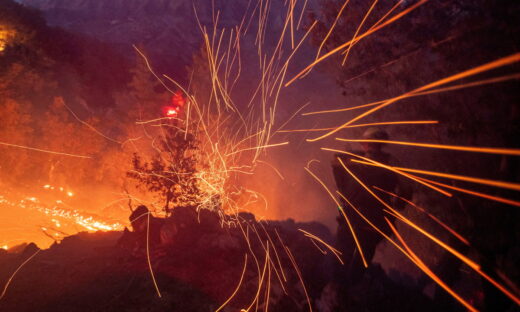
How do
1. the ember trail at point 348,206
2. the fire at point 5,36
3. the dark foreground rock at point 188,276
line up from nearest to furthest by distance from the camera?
1. the ember trail at point 348,206
2. the dark foreground rock at point 188,276
3. the fire at point 5,36

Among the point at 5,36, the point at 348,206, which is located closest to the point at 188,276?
the point at 348,206

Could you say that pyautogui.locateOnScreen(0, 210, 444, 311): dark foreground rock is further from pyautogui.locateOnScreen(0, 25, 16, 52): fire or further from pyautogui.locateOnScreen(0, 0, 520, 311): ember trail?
pyautogui.locateOnScreen(0, 25, 16, 52): fire

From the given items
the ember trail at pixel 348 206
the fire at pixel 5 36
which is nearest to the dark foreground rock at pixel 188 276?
the ember trail at pixel 348 206

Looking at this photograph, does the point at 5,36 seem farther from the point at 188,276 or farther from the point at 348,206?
the point at 348,206

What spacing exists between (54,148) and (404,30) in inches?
916

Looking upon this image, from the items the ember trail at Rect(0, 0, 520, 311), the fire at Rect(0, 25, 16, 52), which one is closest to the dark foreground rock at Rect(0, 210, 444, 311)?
the ember trail at Rect(0, 0, 520, 311)

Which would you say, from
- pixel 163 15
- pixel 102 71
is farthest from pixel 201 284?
pixel 163 15

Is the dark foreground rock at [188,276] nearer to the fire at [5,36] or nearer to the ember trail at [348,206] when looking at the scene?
the ember trail at [348,206]

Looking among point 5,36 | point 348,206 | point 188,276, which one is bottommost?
point 188,276

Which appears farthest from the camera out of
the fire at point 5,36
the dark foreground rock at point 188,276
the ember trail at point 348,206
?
the fire at point 5,36

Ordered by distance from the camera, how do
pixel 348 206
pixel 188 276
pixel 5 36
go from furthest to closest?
pixel 5 36
pixel 348 206
pixel 188 276

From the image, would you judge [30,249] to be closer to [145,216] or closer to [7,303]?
[7,303]

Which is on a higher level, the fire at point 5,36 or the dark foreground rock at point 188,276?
the fire at point 5,36

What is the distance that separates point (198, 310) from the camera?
5.50m
